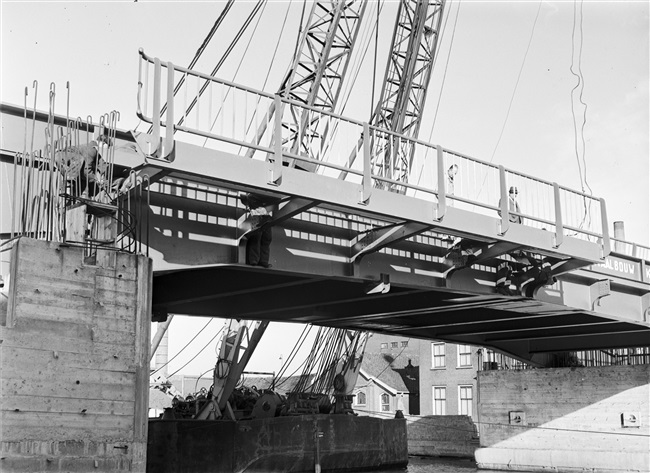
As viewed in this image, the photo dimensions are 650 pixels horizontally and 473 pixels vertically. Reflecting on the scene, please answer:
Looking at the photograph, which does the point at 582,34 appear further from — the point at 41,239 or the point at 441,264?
the point at 41,239

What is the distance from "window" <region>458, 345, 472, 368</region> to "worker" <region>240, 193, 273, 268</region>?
136ft

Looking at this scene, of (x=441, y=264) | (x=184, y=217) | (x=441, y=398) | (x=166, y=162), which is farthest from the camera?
(x=441, y=398)

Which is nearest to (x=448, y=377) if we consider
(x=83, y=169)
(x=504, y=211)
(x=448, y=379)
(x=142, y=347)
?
(x=448, y=379)

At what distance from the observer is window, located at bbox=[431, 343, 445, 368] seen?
5866 cm

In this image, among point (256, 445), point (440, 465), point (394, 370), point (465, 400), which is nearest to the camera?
point (256, 445)

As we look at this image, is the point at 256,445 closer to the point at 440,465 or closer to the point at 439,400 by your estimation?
the point at 440,465

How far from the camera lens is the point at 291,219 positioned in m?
18.3

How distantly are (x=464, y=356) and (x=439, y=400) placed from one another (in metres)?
3.62

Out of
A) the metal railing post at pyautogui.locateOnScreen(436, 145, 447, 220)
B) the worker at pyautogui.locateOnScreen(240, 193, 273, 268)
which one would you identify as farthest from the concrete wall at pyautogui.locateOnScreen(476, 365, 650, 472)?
the worker at pyautogui.locateOnScreen(240, 193, 273, 268)

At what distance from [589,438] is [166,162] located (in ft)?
90.5

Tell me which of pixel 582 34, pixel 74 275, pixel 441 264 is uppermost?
pixel 582 34

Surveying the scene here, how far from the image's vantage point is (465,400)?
186 feet

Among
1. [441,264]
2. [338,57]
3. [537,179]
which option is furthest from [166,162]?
[338,57]

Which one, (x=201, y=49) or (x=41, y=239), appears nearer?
(x=41, y=239)
